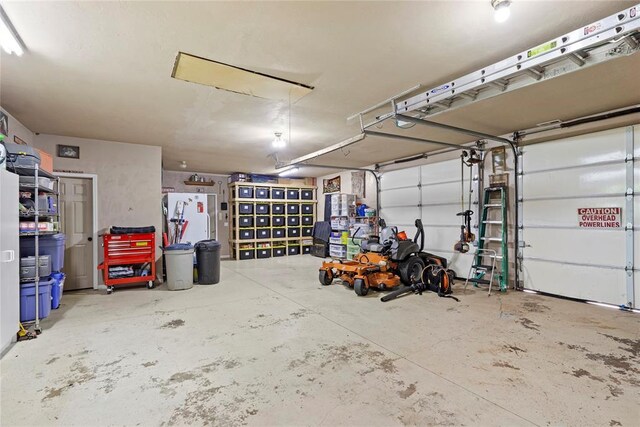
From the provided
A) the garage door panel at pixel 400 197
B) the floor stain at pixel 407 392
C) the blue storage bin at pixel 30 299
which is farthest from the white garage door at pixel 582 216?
the blue storage bin at pixel 30 299

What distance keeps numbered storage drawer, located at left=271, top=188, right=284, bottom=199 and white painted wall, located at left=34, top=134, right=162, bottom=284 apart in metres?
3.97

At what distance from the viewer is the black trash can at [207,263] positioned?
17.7 ft

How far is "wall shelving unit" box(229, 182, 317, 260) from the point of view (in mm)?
8844

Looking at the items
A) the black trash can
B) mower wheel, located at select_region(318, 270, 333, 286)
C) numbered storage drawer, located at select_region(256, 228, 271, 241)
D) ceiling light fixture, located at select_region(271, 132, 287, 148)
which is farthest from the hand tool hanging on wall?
numbered storage drawer, located at select_region(256, 228, 271, 241)

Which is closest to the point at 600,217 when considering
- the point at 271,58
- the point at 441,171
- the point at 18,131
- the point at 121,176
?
the point at 441,171

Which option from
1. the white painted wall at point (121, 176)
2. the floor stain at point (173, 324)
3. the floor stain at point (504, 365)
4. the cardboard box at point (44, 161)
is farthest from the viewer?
the white painted wall at point (121, 176)

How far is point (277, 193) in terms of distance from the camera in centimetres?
941

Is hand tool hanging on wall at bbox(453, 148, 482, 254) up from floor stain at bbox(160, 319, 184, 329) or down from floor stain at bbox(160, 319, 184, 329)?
up

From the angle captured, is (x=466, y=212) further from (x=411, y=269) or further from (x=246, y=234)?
(x=246, y=234)

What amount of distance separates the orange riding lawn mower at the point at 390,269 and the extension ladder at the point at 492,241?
645mm

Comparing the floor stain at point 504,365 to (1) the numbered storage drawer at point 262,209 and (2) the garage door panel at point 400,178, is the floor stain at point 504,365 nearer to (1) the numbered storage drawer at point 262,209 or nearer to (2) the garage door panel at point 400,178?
(2) the garage door panel at point 400,178

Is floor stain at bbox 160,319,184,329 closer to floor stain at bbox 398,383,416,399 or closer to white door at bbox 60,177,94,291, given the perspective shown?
floor stain at bbox 398,383,416,399

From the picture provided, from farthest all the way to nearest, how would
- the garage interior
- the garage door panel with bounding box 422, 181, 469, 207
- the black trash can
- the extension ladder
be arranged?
the garage door panel with bounding box 422, 181, 469, 207 → the black trash can → the extension ladder → the garage interior

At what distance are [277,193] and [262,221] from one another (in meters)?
1.03
